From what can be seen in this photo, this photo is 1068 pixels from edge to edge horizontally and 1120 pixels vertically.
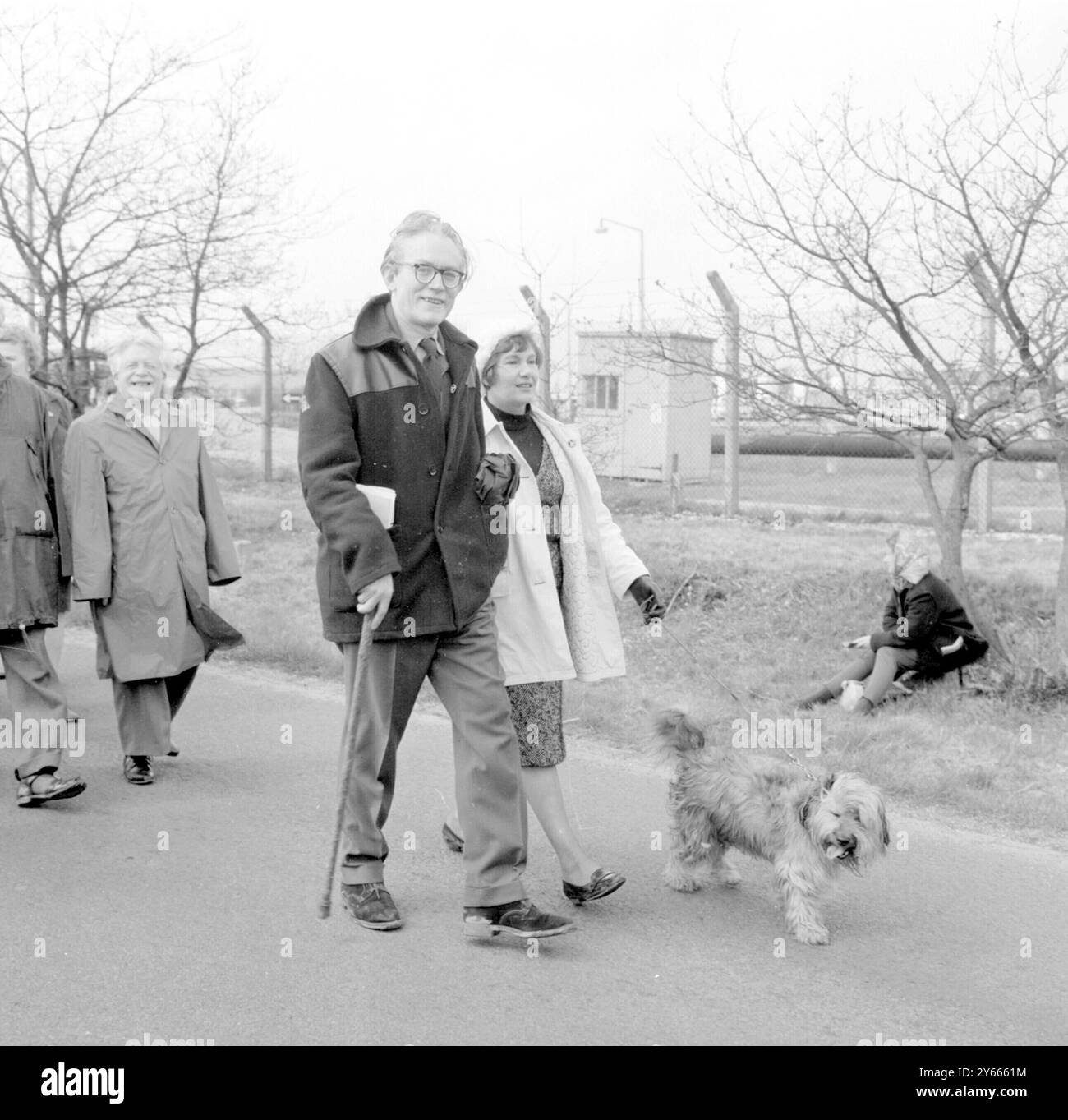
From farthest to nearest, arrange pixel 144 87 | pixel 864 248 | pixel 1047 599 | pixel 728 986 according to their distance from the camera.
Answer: pixel 144 87 → pixel 1047 599 → pixel 864 248 → pixel 728 986

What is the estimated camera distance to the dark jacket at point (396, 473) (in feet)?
13.2

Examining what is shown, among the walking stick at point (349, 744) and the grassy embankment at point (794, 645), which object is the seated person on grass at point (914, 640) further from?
the walking stick at point (349, 744)

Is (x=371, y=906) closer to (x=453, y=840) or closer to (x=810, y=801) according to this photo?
(x=453, y=840)

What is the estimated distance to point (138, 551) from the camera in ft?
19.7

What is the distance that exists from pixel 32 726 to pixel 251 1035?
2549 mm

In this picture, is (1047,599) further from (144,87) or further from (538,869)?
(144,87)

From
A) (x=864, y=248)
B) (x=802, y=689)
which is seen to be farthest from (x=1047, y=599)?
(x=864, y=248)

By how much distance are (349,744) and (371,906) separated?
1.89ft

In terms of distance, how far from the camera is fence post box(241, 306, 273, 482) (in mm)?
14242

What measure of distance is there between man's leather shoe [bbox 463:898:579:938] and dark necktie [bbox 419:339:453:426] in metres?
1.50

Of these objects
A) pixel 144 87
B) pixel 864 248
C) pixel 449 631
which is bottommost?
pixel 449 631

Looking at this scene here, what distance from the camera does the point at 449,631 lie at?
422 centimetres

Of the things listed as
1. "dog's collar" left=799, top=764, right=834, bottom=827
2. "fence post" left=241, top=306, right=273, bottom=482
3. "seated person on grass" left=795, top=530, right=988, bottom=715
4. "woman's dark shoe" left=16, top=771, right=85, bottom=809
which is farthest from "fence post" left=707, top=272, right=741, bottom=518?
"fence post" left=241, top=306, right=273, bottom=482

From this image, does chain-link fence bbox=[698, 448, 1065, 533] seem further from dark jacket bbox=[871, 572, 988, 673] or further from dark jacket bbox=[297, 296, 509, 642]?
dark jacket bbox=[297, 296, 509, 642]
